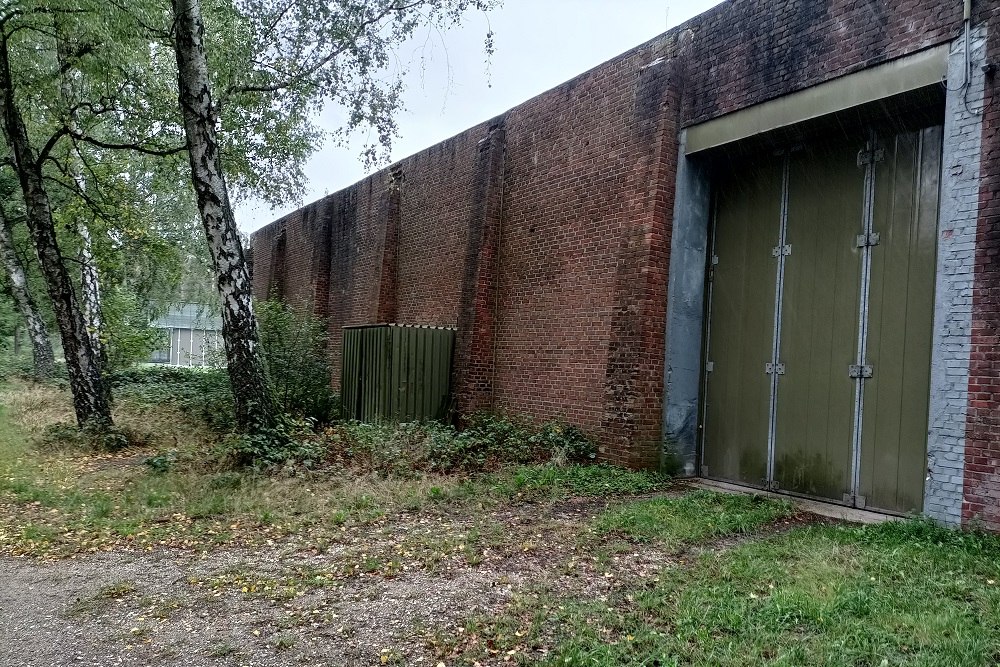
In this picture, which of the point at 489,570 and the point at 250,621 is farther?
the point at 489,570

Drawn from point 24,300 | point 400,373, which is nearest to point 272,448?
point 400,373

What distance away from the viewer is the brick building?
5555 mm

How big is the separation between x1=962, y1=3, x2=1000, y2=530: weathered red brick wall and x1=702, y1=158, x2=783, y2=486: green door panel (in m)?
2.27

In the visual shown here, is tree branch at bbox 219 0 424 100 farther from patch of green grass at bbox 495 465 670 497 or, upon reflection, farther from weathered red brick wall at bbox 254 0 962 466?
patch of green grass at bbox 495 465 670 497

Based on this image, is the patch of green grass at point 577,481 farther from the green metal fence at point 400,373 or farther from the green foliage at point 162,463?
the green foliage at point 162,463

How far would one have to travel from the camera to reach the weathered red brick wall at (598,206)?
693 cm

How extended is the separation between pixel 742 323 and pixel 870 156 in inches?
86.8

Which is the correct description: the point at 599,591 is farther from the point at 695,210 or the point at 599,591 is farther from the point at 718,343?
the point at 695,210

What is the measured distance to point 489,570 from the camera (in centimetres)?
464

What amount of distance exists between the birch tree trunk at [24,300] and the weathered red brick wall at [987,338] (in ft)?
59.9

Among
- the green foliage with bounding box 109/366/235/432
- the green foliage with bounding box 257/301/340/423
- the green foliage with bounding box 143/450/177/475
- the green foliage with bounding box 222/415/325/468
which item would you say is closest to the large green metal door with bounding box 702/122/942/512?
the green foliage with bounding box 222/415/325/468

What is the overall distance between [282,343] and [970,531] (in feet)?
38.2

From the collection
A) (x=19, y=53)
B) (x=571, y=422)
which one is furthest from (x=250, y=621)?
(x=19, y=53)

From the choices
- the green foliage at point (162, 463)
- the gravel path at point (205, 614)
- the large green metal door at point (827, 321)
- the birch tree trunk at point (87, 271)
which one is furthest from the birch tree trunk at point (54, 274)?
the large green metal door at point (827, 321)
